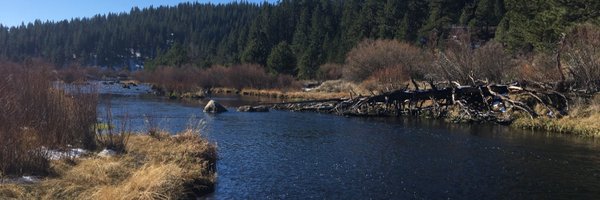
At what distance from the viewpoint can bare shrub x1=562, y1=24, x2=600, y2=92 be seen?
33.0 m

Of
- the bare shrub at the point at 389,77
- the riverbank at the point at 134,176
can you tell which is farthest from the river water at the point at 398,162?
the bare shrub at the point at 389,77

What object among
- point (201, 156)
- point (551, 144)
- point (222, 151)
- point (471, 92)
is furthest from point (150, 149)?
point (471, 92)

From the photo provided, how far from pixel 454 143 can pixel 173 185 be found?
16004 millimetres

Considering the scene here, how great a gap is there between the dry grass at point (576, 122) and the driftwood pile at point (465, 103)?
2.65ft

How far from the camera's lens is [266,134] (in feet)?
93.4

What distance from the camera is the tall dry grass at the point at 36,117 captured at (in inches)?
495

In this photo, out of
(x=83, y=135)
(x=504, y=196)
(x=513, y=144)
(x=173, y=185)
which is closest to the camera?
(x=173, y=185)

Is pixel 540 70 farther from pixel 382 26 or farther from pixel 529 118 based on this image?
pixel 382 26

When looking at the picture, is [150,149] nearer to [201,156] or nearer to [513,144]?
[201,156]

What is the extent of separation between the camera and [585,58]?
110 feet

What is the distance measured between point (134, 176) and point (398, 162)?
10.6 metres

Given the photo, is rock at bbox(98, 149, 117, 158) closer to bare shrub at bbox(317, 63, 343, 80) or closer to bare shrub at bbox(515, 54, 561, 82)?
bare shrub at bbox(515, 54, 561, 82)

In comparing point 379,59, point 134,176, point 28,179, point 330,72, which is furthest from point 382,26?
point 28,179

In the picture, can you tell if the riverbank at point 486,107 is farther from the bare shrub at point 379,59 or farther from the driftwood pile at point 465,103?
the bare shrub at point 379,59
